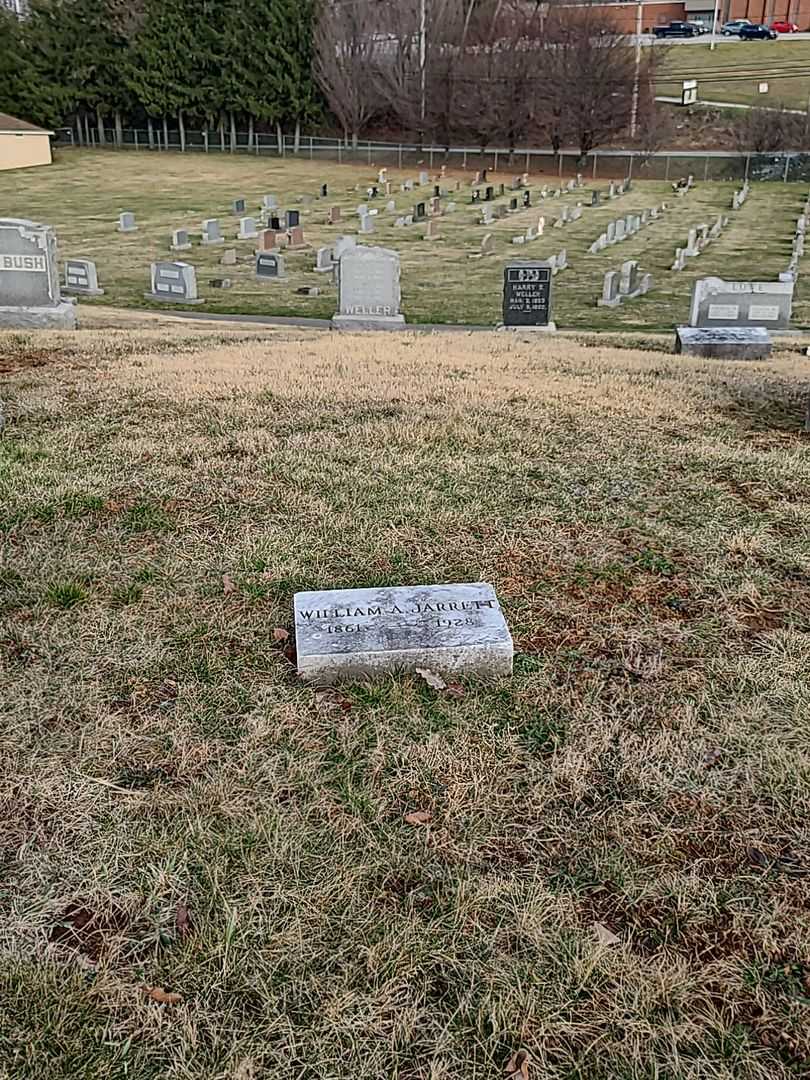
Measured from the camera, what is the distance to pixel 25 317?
13.0m

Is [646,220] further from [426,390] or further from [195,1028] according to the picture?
[195,1028]

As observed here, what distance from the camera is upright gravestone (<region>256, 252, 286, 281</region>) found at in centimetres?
2298

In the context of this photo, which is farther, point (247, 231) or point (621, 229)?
point (621, 229)

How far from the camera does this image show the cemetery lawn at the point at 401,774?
2342 mm

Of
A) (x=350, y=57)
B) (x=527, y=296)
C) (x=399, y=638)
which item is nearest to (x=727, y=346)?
(x=527, y=296)

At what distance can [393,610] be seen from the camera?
153 inches

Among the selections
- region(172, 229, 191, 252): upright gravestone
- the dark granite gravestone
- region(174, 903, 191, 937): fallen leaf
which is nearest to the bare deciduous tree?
region(172, 229, 191, 252): upright gravestone

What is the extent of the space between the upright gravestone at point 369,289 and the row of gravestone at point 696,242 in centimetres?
1302

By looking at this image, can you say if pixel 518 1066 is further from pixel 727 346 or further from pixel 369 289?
pixel 369 289

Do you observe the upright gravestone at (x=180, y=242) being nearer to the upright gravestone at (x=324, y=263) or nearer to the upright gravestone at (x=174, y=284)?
the upright gravestone at (x=324, y=263)

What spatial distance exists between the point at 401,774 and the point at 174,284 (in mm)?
18809

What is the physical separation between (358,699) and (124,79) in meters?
67.7

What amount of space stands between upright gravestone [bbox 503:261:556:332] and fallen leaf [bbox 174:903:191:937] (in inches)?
576

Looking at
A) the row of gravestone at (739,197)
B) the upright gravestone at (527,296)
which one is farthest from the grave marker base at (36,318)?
the row of gravestone at (739,197)
